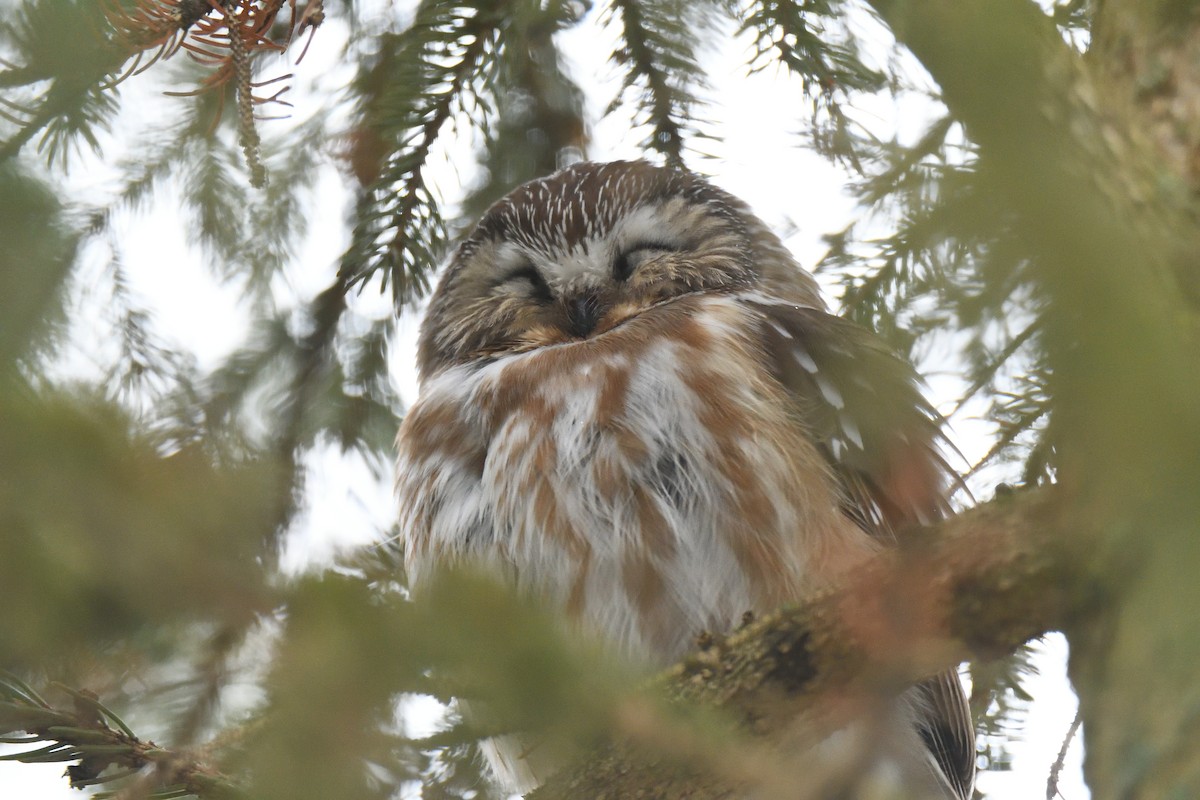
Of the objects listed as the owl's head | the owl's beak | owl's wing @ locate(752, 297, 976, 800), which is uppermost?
the owl's head

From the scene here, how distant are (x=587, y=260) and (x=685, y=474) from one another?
1.33 meters

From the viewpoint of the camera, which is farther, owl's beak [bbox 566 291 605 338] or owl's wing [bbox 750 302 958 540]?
owl's beak [bbox 566 291 605 338]

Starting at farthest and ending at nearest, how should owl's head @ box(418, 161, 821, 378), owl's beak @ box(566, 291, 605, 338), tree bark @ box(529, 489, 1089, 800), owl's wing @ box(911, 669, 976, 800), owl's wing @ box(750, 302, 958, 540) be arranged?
owl's head @ box(418, 161, 821, 378) → owl's beak @ box(566, 291, 605, 338) → owl's wing @ box(911, 669, 976, 800) → owl's wing @ box(750, 302, 958, 540) → tree bark @ box(529, 489, 1089, 800)

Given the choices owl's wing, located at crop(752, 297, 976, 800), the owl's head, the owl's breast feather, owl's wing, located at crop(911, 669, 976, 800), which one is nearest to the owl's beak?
the owl's head

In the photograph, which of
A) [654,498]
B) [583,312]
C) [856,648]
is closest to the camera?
[856,648]

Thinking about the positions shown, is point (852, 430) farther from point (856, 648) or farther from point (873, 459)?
point (856, 648)

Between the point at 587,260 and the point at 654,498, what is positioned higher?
the point at 587,260

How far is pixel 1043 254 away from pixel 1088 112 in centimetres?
90

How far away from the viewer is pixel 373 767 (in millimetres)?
840

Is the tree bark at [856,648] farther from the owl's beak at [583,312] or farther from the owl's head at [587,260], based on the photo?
the owl's head at [587,260]

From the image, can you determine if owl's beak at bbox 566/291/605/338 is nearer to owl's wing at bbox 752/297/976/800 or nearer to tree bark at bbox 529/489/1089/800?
owl's wing at bbox 752/297/976/800

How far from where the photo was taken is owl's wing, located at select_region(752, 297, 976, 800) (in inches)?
116

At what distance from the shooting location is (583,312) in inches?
150

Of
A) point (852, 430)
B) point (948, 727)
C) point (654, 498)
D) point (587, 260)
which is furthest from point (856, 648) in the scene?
→ point (587, 260)
